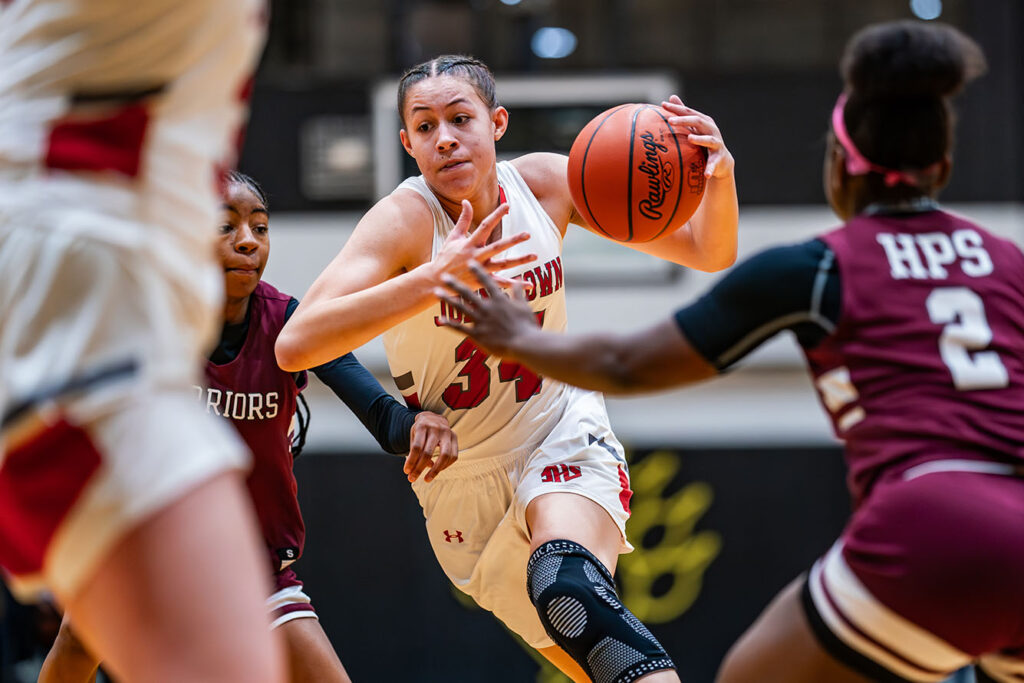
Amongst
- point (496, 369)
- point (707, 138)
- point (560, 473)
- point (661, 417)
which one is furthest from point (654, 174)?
point (661, 417)

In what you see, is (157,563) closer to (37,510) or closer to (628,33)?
(37,510)

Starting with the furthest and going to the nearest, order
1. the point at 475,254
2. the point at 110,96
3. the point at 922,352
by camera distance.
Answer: the point at 475,254, the point at 922,352, the point at 110,96

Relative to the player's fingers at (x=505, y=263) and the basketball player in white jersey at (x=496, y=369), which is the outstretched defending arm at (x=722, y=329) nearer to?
the player's fingers at (x=505, y=263)

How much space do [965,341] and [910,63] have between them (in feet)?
1.79

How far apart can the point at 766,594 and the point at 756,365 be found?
58.7 inches

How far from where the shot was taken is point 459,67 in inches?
141

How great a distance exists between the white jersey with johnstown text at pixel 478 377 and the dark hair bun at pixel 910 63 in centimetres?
142

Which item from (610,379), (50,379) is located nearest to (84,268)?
(50,379)

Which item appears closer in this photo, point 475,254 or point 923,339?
point 923,339

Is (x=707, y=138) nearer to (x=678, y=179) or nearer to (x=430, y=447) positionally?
(x=678, y=179)

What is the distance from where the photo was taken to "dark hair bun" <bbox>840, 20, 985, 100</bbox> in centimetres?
222

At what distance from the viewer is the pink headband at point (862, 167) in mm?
2258

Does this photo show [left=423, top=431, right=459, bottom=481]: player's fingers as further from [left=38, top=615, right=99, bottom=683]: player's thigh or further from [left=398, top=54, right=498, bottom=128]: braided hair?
[left=38, top=615, right=99, bottom=683]: player's thigh

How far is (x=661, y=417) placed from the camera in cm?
756
